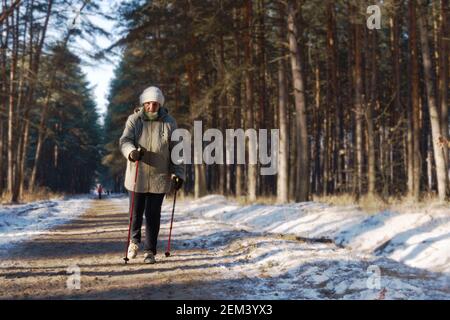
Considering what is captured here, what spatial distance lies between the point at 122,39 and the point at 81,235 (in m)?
14.9

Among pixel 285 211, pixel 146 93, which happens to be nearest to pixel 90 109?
pixel 285 211

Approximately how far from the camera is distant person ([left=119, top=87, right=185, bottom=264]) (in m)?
5.89

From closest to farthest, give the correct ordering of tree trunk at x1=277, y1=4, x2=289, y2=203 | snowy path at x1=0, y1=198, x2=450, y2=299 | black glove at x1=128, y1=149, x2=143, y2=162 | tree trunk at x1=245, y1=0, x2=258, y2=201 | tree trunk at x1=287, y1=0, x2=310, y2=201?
snowy path at x1=0, y1=198, x2=450, y2=299
black glove at x1=128, y1=149, x2=143, y2=162
tree trunk at x1=287, y1=0, x2=310, y2=201
tree trunk at x1=277, y1=4, x2=289, y2=203
tree trunk at x1=245, y1=0, x2=258, y2=201

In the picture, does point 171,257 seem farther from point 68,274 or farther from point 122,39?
point 122,39

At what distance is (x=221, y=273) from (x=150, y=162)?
5.78 feet

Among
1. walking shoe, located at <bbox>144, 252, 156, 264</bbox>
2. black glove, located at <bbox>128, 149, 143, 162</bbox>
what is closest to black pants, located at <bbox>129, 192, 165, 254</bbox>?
walking shoe, located at <bbox>144, 252, 156, 264</bbox>

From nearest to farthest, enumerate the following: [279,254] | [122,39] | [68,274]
Answer: [68,274] → [279,254] → [122,39]

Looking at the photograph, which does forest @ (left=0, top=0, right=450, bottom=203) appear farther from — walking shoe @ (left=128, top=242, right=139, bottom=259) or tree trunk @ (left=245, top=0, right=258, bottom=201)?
walking shoe @ (left=128, top=242, right=139, bottom=259)

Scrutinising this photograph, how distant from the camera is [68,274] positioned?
509cm

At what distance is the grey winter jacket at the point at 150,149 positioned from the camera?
589 cm

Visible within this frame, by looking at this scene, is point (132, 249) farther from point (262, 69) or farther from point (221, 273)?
point (262, 69)

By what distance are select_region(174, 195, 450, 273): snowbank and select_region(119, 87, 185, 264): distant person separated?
2.99 m

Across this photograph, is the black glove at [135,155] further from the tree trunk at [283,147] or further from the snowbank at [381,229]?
the tree trunk at [283,147]

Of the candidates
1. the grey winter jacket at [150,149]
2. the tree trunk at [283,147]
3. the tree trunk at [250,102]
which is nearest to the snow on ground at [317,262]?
the grey winter jacket at [150,149]
